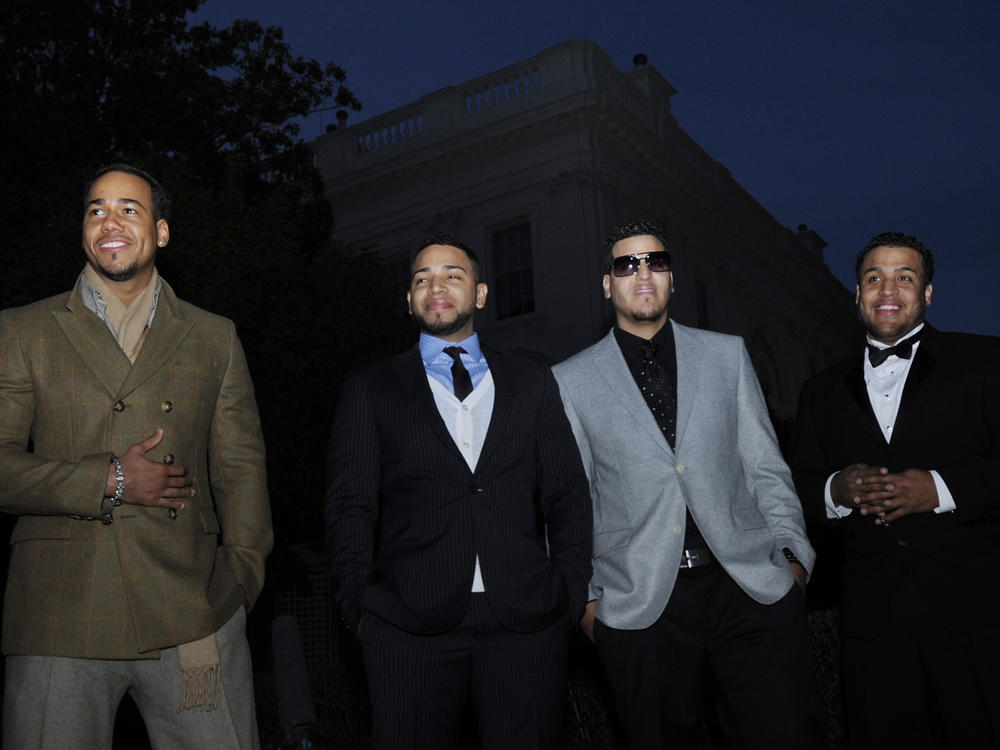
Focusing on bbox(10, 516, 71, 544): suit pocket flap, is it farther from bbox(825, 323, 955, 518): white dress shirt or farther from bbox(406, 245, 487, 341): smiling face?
bbox(825, 323, 955, 518): white dress shirt

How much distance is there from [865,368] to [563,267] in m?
17.3

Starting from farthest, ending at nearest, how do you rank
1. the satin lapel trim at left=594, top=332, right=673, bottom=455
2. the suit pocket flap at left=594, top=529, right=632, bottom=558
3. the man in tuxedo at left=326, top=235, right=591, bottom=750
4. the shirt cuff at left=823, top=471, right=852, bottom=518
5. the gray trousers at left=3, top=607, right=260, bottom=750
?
the shirt cuff at left=823, top=471, right=852, bottom=518, the satin lapel trim at left=594, top=332, right=673, bottom=455, the suit pocket flap at left=594, top=529, right=632, bottom=558, the man in tuxedo at left=326, top=235, right=591, bottom=750, the gray trousers at left=3, top=607, right=260, bottom=750

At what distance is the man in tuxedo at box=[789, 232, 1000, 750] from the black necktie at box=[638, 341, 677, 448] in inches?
31.2

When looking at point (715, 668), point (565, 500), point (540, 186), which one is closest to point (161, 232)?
point (565, 500)

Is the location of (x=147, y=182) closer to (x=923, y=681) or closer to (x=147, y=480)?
(x=147, y=480)

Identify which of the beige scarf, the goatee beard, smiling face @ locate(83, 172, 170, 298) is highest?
smiling face @ locate(83, 172, 170, 298)

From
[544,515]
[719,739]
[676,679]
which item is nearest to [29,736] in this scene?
[544,515]

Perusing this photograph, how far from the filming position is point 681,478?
425 centimetres

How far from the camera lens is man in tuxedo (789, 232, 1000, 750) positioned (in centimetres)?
409

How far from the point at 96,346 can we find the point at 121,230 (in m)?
0.47

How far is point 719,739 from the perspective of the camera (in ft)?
20.1

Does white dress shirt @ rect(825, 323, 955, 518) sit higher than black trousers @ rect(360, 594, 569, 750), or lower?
higher

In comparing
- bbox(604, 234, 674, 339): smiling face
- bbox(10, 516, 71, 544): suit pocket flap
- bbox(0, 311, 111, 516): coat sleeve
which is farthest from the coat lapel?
bbox(10, 516, 71, 544): suit pocket flap

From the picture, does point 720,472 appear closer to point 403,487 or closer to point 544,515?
point 544,515
